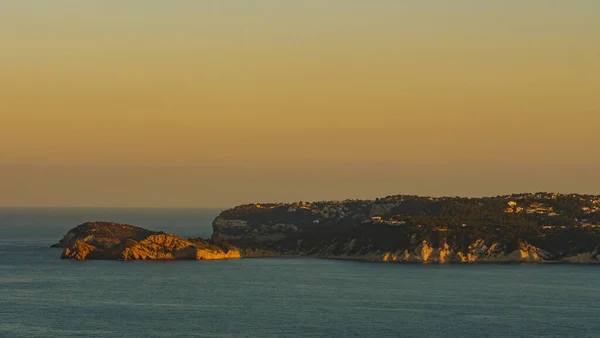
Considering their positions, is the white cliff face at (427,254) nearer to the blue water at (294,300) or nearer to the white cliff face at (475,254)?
the white cliff face at (475,254)

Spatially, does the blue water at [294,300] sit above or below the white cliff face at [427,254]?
below

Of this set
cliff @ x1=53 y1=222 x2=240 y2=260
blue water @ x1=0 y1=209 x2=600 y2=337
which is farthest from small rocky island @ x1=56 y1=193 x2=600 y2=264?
blue water @ x1=0 y1=209 x2=600 y2=337

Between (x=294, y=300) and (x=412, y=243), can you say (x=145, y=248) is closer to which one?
(x=412, y=243)

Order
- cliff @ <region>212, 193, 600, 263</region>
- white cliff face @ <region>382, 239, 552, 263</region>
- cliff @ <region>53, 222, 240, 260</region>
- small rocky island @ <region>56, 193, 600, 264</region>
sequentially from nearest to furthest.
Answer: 1. white cliff face @ <region>382, 239, 552, 263</region>
2. cliff @ <region>212, 193, 600, 263</region>
3. small rocky island @ <region>56, 193, 600, 264</region>
4. cliff @ <region>53, 222, 240, 260</region>

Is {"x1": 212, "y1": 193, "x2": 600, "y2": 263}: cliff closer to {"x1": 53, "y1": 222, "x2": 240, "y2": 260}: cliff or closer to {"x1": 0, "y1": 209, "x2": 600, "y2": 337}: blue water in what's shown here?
{"x1": 0, "y1": 209, "x2": 600, "y2": 337}: blue water

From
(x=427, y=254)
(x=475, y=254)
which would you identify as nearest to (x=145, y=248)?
(x=427, y=254)

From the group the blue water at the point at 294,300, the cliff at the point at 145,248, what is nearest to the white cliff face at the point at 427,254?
the blue water at the point at 294,300
